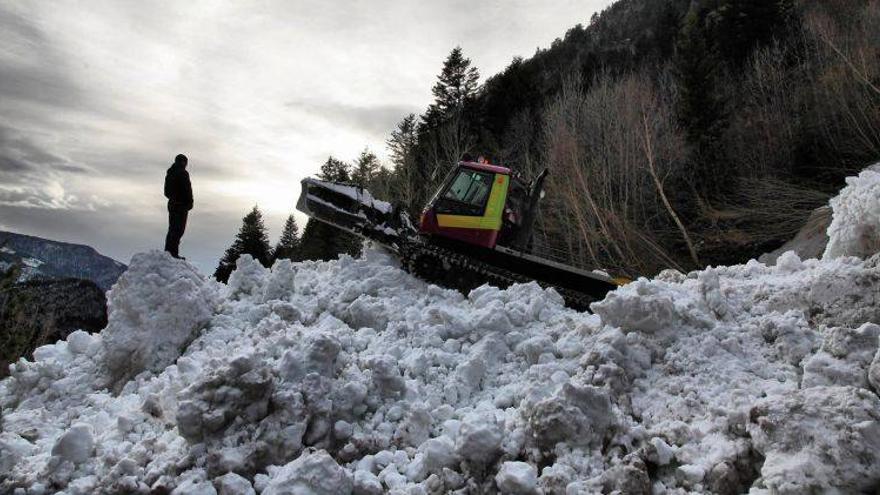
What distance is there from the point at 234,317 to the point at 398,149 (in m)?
27.3

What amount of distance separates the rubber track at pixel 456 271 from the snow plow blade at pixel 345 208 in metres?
0.74

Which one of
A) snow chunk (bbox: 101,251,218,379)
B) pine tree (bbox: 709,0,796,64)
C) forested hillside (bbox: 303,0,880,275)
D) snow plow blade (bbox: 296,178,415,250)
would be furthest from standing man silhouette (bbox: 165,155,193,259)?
pine tree (bbox: 709,0,796,64)

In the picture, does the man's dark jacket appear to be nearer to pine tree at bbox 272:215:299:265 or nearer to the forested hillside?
the forested hillside

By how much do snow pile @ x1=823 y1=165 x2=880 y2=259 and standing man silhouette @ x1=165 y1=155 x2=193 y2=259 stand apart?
7.62 metres

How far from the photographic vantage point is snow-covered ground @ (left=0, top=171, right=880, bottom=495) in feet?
10.9

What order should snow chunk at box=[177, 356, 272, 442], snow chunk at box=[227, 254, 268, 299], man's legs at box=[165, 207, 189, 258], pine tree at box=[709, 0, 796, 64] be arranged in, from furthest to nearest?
1. pine tree at box=[709, 0, 796, 64]
2. man's legs at box=[165, 207, 189, 258]
3. snow chunk at box=[227, 254, 268, 299]
4. snow chunk at box=[177, 356, 272, 442]

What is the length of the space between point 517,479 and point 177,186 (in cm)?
613

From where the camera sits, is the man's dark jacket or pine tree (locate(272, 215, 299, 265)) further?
pine tree (locate(272, 215, 299, 265))

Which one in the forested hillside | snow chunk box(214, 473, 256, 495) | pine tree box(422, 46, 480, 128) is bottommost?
snow chunk box(214, 473, 256, 495)

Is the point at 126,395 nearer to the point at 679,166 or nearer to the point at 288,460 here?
the point at 288,460

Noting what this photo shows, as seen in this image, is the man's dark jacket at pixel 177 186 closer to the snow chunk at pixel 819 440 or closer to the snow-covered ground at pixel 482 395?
the snow-covered ground at pixel 482 395

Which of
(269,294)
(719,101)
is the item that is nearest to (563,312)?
(269,294)

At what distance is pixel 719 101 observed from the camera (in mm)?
22734

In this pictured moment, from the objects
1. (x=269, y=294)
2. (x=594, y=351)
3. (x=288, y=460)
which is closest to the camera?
(x=288, y=460)
